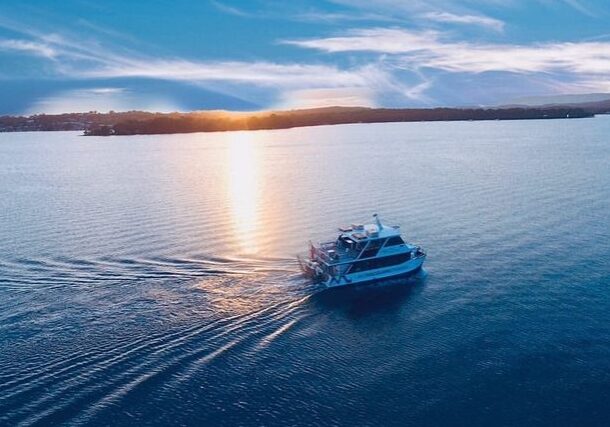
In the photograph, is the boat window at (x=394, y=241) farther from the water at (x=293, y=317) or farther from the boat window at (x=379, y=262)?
the water at (x=293, y=317)

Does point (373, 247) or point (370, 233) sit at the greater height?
point (370, 233)

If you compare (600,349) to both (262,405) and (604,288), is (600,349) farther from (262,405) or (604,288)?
(262,405)

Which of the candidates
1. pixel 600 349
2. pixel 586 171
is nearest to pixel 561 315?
pixel 600 349

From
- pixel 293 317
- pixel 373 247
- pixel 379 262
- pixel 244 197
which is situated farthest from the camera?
pixel 244 197

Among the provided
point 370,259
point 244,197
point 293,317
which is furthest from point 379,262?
point 244,197

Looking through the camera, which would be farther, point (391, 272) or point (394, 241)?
point (394, 241)

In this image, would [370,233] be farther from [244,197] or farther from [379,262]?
[244,197]

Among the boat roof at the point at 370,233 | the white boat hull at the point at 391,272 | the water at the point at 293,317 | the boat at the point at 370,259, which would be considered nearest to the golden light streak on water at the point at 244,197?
the water at the point at 293,317

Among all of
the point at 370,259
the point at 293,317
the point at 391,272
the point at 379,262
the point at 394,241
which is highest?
the point at 394,241
